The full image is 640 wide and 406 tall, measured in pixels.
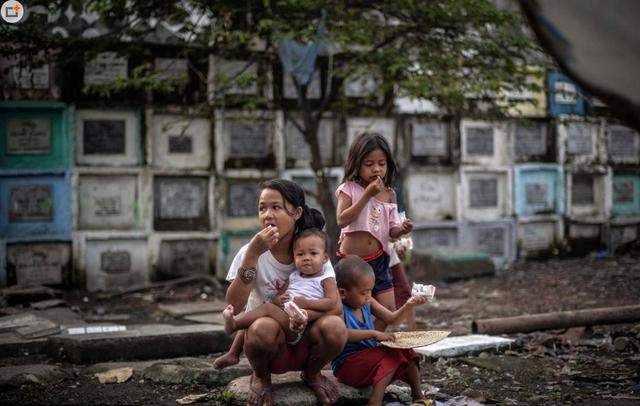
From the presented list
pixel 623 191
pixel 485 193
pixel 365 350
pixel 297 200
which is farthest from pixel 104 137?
pixel 623 191

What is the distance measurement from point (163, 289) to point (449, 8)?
4145mm

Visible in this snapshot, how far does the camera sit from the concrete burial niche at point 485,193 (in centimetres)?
980

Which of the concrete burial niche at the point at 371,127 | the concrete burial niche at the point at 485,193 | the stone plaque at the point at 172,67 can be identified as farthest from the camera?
the concrete burial niche at the point at 485,193

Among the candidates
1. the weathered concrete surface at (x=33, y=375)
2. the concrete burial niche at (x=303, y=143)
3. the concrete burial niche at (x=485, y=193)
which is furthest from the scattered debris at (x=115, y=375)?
the concrete burial niche at (x=485, y=193)

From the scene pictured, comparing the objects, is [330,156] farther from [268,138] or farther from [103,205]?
[103,205]

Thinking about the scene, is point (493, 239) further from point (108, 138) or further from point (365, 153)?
point (365, 153)

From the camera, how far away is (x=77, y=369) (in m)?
4.66

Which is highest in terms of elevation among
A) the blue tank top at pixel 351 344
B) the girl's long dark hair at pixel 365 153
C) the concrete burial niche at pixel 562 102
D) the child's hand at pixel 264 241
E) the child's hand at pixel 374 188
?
the concrete burial niche at pixel 562 102

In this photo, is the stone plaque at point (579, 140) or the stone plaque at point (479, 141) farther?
the stone plaque at point (579, 140)

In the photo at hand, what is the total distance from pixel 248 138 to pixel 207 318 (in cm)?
308

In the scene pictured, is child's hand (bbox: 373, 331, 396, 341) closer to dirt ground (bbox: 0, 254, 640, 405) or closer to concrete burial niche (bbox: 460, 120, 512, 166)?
dirt ground (bbox: 0, 254, 640, 405)

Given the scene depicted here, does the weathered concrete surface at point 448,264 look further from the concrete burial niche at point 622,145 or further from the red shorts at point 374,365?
the red shorts at point 374,365

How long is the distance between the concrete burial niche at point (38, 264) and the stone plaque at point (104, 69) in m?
1.78

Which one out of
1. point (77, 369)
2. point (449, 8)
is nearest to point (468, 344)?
point (77, 369)
